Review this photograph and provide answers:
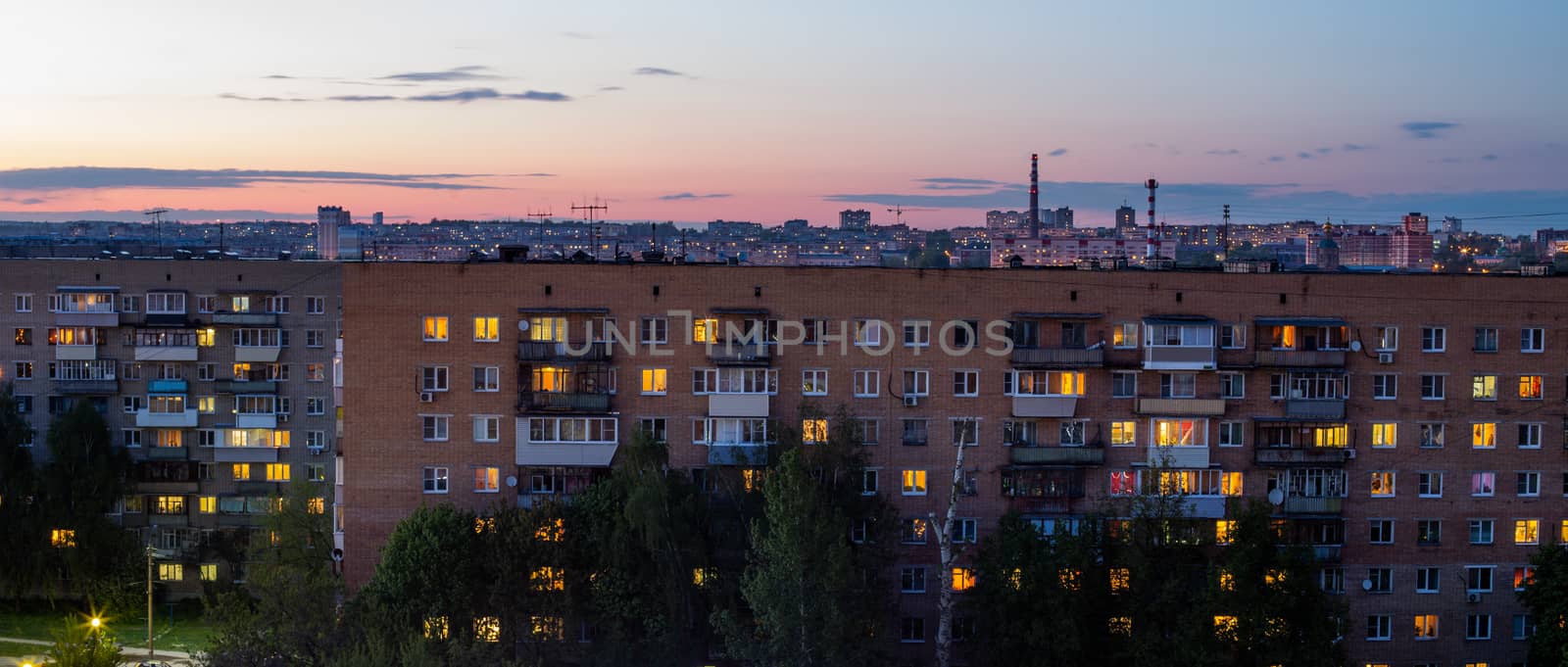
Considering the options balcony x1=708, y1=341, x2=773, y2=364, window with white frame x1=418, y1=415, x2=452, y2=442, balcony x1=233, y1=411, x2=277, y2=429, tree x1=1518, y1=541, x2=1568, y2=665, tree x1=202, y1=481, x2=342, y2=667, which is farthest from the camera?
balcony x1=233, y1=411, x2=277, y2=429

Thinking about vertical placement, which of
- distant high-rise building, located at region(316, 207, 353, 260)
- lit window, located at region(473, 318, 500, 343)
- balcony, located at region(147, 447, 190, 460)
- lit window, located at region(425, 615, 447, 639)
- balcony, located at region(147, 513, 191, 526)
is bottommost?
balcony, located at region(147, 513, 191, 526)

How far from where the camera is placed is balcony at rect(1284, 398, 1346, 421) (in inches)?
1453

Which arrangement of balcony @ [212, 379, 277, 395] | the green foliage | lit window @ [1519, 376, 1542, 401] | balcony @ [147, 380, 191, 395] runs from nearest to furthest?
1. the green foliage
2. lit window @ [1519, 376, 1542, 401]
3. balcony @ [147, 380, 191, 395]
4. balcony @ [212, 379, 277, 395]

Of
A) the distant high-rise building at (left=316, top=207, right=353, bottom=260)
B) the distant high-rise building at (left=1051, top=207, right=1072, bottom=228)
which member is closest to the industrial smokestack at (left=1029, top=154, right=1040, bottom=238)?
the distant high-rise building at (left=1051, top=207, right=1072, bottom=228)

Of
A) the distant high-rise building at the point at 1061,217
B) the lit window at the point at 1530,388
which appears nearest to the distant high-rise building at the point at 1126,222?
the distant high-rise building at the point at 1061,217

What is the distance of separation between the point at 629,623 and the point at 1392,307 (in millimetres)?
22407

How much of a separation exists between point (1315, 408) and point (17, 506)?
43.9 meters

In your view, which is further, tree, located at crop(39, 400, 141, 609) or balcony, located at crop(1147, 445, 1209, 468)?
tree, located at crop(39, 400, 141, 609)

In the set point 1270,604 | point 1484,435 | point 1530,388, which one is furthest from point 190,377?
point 1530,388

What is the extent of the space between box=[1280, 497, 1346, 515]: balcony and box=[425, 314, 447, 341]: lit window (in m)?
23.5

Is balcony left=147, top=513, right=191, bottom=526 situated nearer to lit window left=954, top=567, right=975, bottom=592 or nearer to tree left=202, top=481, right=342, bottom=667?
tree left=202, top=481, right=342, bottom=667

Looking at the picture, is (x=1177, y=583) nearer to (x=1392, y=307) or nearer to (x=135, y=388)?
(x=1392, y=307)

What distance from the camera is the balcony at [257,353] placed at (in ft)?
167

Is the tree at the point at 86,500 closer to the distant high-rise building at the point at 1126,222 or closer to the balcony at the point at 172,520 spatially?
the balcony at the point at 172,520
